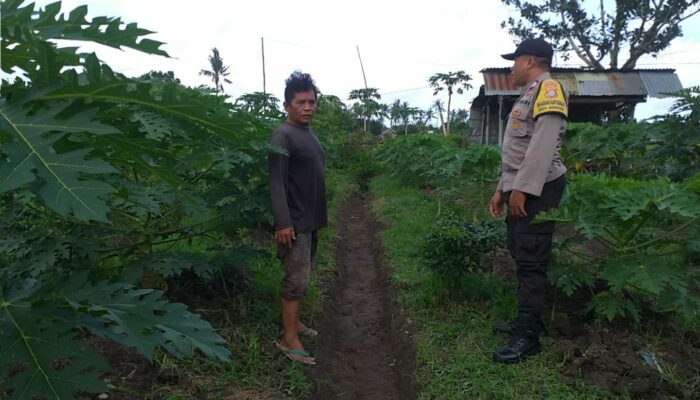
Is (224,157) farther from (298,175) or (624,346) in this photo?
(624,346)

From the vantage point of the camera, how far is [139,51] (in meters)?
1.32

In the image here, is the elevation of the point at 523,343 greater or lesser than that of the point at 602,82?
lesser

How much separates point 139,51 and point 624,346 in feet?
10.0

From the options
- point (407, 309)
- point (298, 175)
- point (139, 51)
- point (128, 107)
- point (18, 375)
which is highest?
point (139, 51)

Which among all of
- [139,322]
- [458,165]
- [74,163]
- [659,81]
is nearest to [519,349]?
[139,322]

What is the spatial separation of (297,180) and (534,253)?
155 cm

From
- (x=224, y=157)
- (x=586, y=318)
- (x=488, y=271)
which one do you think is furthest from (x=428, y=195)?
(x=224, y=157)

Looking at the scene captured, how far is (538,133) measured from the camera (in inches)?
109

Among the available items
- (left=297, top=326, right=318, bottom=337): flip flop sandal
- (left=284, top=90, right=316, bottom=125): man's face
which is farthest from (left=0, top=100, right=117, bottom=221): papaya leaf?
(left=297, top=326, right=318, bottom=337): flip flop sandal

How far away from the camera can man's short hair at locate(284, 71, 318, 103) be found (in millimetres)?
3125

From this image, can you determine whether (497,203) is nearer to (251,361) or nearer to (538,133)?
(538,133)

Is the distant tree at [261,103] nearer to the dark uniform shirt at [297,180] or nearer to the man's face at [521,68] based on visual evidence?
the dark uniform shirt at [297,180]

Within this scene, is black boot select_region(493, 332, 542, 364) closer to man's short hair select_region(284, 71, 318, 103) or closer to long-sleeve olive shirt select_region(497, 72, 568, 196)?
long-sleeve olive shirt select_region(497, 72, 568, 196)

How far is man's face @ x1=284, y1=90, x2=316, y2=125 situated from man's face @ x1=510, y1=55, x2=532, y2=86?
1290 millimetres
